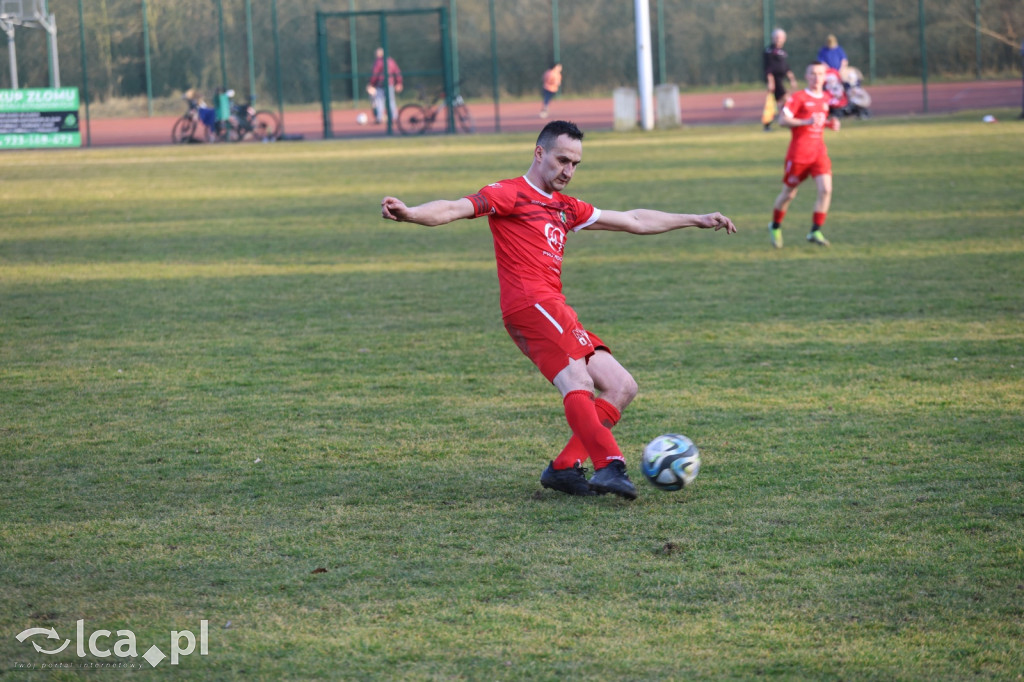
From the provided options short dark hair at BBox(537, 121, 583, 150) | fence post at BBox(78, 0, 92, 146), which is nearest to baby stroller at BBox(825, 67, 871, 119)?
fence post at BBox(78, 0, 92, 146)

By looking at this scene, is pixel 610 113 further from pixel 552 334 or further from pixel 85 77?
pixel 552 334

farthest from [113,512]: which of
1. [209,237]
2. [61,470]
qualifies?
[209,237]

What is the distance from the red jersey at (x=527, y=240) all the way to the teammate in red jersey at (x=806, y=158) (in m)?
Result: 7.28

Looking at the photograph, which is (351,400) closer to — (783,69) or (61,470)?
(61,470)

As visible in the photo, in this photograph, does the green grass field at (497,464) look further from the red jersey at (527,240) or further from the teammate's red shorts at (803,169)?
the red jersey at (527,240)

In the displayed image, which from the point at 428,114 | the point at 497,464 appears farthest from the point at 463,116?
the point at 497,464

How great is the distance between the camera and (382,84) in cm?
3266

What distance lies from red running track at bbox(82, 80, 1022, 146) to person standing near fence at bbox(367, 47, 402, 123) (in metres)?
0.79

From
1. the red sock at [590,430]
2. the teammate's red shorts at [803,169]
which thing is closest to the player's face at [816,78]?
the teammate's red shorts at [803,169]

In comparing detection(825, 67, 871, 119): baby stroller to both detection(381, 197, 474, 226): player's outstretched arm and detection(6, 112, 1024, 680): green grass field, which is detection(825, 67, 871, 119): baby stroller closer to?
detection(6, 112, 1024, 680): green grass field

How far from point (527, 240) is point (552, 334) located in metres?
0.46

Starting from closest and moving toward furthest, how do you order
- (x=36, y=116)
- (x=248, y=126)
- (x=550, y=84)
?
(x=36, y=116) < (x=248, y=126) < (x=550, y=84)

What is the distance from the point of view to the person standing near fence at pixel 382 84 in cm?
3168

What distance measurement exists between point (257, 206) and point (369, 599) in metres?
13.6
